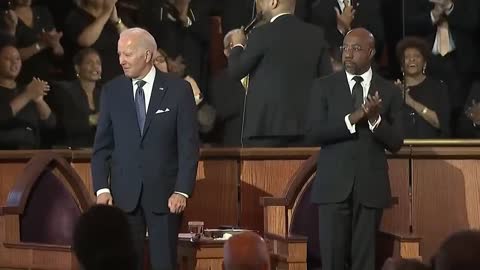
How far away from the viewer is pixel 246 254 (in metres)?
3.29

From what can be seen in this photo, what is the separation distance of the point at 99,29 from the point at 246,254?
6.51m

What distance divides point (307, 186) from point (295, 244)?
20.1 inches

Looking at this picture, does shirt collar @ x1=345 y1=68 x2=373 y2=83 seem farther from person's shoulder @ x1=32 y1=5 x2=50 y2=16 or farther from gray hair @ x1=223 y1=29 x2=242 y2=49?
person's shoulder @ x1=32 y1=5 x2=50 y2=16

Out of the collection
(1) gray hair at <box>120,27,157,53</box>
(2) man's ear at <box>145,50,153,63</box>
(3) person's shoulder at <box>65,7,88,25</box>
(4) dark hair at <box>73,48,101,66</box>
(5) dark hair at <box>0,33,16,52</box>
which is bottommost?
(2) man's ear at <box>145,50,153,63</box>

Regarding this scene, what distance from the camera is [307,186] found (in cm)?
695

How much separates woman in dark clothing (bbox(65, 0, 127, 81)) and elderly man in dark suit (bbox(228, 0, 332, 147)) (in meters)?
2.04

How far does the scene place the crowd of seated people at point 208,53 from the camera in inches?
364

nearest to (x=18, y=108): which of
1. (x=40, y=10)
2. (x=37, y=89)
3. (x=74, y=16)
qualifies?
(x=37, y=89)

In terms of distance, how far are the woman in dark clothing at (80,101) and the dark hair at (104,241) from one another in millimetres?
6196

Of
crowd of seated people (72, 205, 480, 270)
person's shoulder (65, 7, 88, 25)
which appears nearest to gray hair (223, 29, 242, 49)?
person's shoulder (65, 7, 88, 25)

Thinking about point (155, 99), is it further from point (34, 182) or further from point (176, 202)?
point (34, 182)

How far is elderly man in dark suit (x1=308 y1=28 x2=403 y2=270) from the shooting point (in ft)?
20.1

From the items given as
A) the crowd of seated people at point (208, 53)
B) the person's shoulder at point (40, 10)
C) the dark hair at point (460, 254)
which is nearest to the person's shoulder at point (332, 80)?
the crowd of seated people at point (208, 53)

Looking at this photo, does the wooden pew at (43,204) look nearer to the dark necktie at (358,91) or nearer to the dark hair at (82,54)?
the dark necktie at (358,91)
